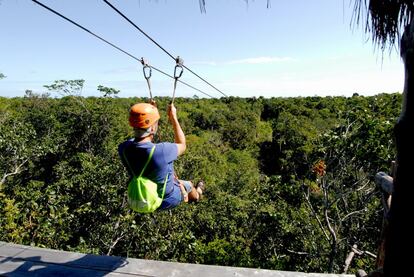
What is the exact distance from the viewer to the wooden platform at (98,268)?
1.72 meters

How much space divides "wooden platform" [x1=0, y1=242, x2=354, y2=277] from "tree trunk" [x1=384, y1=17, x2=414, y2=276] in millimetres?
1086

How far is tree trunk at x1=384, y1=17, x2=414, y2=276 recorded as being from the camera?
27.3 inches

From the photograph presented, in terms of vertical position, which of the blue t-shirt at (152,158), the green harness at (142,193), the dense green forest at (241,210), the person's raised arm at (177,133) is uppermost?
the person's raised arm at (177,133)

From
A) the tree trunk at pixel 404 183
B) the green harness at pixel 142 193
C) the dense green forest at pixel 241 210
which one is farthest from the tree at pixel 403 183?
the dense green forest at pixel 241 210

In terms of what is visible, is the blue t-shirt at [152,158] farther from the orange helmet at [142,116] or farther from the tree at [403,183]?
the tree at [403,183]

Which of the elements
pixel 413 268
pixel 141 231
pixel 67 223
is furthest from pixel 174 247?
pixel 413 268

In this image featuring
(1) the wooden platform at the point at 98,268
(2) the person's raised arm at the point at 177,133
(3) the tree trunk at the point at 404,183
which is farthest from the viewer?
(2) the person's raised arm at the point at 177,133

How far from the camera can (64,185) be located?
1051 centimetres

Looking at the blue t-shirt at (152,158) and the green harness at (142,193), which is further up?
the blue t-shirt at (152,158)

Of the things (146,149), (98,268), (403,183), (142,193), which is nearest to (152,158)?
(146,149)

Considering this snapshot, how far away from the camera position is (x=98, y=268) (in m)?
1.78

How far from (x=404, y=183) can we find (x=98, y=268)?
1.52 m

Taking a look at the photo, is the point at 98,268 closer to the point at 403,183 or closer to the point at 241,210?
the point at 403,183

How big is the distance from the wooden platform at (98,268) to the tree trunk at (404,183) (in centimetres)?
109
